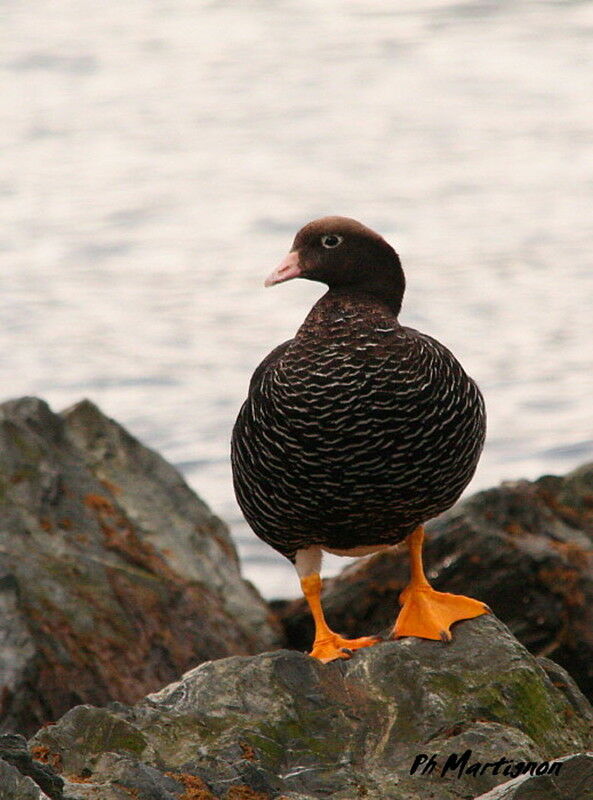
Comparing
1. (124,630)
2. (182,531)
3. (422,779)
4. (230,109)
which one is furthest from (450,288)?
(422,779)

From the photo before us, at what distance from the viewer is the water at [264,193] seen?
19.5 m

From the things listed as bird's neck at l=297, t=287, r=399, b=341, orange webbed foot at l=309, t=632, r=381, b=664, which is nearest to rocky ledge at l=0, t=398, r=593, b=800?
orange webbed foot at l=309, t=632, r=381, b=664

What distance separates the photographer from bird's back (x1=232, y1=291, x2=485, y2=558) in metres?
7.74

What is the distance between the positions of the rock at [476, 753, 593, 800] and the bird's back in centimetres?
225

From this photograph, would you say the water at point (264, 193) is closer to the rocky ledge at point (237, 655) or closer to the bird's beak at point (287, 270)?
the rocky ledge at point (237, 655)

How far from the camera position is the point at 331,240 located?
825cm

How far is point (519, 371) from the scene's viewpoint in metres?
19.7

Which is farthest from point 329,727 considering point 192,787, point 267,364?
point 267,364

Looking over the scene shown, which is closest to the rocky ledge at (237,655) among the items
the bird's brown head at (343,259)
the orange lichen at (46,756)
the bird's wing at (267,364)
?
the orange lichen at (46,756)

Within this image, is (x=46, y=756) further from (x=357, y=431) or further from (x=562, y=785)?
(x=357, y=431)

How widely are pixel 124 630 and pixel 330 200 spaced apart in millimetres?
12762

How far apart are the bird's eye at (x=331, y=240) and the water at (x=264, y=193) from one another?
7373mm
